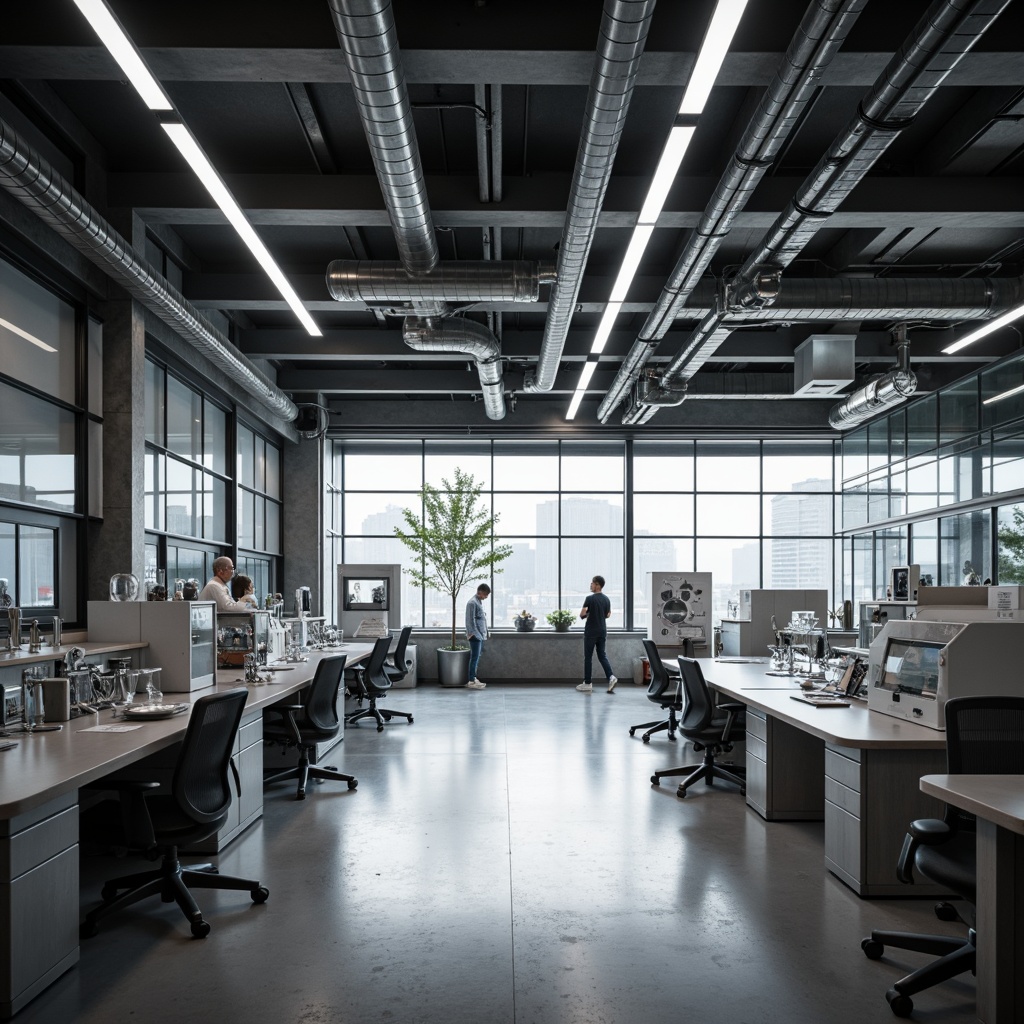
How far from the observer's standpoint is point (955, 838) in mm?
3490

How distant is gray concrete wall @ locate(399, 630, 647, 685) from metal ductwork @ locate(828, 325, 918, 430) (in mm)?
4756

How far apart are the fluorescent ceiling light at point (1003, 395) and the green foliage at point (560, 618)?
22.2 ft

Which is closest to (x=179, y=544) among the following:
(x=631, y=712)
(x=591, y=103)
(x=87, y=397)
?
(x=87, y=397)

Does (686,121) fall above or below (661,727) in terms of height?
above

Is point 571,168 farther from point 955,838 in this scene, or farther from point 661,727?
point 661,727

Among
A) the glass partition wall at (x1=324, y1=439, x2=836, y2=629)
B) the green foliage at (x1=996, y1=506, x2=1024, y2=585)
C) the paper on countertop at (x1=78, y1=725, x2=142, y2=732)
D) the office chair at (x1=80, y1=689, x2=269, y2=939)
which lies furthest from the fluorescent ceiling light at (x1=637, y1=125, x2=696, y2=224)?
the glass partition wall at (x1=324, y1=439, x2=836, y2=629)

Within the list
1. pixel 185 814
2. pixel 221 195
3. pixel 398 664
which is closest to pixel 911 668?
pixel 185 814

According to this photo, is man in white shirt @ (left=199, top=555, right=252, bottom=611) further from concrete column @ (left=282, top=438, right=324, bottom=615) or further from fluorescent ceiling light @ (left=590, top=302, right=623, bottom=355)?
concrete column @ (left=282, top=438, right=324, bottom=615)

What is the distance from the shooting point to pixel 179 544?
366 inches

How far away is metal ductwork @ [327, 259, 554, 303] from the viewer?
688 centimetres

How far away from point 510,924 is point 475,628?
962cm

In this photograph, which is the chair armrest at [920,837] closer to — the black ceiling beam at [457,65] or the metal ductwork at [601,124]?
the metal ductwork at [601,124]

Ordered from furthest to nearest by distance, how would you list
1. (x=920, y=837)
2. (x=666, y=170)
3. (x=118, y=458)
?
(x=118, y=458) → (x=666, y=170) → (x=920, y=837)

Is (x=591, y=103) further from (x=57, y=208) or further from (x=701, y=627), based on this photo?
(x=701, y=627)
